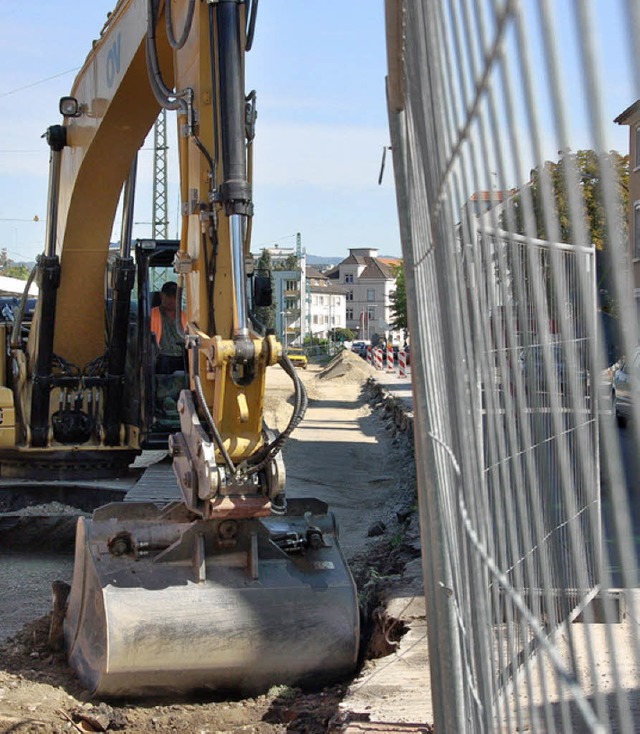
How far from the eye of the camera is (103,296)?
953 cm

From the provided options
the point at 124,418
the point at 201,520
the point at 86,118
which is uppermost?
the point at 86,118

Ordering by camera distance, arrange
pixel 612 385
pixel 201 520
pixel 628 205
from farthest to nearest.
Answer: pixel 201 520 < pixel 612 385 < pixel 628 205

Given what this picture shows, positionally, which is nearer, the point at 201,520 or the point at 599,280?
the point at 599,280

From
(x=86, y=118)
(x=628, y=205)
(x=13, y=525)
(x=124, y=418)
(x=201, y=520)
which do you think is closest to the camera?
(x=628, y=205)

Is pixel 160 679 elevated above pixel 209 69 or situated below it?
below

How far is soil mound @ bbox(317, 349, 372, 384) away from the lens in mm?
38716

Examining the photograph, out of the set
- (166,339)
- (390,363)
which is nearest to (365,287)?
(390,363)

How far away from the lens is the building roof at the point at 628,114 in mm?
825

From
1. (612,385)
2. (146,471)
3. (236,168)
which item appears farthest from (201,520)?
(612,385)

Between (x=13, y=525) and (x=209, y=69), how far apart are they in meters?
5.02

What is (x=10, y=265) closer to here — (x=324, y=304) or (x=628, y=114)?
(x=324, y=304)

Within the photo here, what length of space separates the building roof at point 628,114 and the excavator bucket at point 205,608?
4690mm

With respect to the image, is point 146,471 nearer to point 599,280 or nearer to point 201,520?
point 201,520

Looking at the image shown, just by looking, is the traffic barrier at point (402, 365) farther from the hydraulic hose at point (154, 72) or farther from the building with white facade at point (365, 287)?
the building with white facade at point (365, 287)
